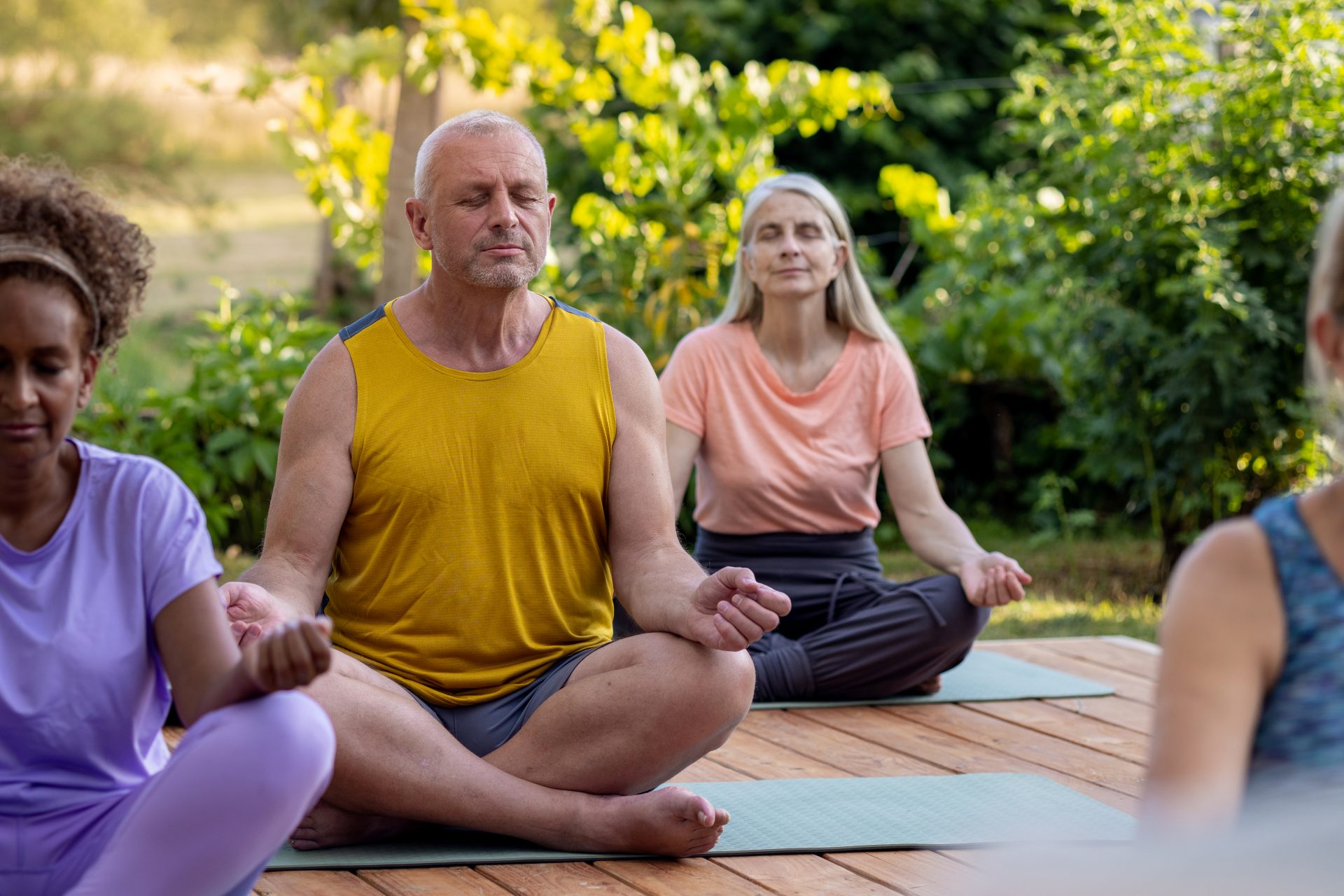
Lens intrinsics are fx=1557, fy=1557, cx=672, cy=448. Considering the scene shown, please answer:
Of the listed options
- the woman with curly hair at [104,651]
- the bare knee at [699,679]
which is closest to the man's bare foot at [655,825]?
the bare knee at [699,679]

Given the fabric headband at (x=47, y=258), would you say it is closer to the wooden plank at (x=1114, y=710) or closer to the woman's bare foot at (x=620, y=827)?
the woman's bare foot at (x=620, y=827)

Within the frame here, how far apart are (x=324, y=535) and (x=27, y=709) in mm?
841

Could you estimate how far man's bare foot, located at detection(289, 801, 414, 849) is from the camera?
247cm

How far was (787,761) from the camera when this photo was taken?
10.2ft

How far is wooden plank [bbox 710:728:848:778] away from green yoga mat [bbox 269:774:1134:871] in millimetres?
73

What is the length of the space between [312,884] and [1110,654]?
8.22 feet

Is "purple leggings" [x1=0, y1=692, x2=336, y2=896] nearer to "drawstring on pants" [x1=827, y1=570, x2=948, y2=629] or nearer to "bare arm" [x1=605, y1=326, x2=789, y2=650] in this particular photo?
"bare arm" [x1=605, y1=326, x2=789, y2=650]

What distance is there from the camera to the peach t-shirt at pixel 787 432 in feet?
12.3

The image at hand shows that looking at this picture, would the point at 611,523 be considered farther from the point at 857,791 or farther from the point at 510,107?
the point at 510,107

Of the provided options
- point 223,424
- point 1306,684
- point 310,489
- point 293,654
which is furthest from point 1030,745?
point 223,424

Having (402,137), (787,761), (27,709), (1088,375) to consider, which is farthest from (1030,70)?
(27,709)

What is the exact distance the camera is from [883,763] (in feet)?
10.2

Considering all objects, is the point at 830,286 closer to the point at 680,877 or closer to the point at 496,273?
the point at 496,273

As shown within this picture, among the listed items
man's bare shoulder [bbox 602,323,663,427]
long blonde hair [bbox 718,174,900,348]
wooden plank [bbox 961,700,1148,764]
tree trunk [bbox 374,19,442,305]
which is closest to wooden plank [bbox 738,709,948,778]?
wooden plank [bbox 961,700,1148,764]
